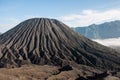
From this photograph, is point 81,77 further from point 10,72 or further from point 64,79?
point 10,72

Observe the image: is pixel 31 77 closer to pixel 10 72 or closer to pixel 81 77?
pixel 10 72

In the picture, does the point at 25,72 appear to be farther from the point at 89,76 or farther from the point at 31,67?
the point at 89,76

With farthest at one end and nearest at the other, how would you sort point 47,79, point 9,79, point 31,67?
point 31,67, point 47,79, point 9,79

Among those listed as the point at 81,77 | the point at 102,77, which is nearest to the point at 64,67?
the point at 81,77

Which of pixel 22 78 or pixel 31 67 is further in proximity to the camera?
pixel 31 67

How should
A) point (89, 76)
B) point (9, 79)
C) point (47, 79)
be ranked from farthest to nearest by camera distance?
point (89, 76) < point (47, 79) < point (9, 79)

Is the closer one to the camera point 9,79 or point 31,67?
point 9,79

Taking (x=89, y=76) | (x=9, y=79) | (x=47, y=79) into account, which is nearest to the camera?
(x=9, y=79)

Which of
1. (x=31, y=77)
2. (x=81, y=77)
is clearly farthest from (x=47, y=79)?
(x=81, y=77)

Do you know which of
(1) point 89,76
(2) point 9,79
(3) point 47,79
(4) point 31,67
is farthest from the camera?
(4) point 31,67
